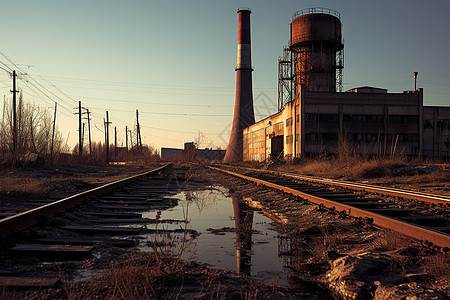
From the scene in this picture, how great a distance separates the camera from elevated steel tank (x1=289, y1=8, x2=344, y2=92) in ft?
127

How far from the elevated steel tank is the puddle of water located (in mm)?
34265

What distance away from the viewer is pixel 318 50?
39.2 metres

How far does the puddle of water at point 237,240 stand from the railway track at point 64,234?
37 cm

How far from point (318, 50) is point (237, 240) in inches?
1519

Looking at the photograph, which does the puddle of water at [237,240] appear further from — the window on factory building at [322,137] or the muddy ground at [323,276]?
the window on factory building at [322,137]

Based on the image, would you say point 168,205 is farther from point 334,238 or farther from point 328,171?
point 328,171

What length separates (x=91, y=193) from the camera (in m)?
6.96

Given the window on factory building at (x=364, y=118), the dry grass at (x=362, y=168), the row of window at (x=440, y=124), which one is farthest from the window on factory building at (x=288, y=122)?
the dry grass at (x=362, y=168)

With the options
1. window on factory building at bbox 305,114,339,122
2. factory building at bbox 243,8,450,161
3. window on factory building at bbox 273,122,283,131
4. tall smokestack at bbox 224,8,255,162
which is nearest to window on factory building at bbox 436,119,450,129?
Answer: factory building at bbox 243,8,450,161

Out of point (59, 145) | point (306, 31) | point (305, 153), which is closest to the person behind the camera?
point (59, 145)

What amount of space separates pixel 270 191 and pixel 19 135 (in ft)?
50.7

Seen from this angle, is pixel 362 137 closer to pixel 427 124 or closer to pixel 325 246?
pixel 427 124

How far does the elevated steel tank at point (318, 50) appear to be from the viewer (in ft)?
127

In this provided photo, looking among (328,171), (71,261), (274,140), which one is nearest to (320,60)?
(274,140)
